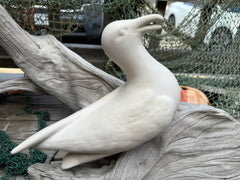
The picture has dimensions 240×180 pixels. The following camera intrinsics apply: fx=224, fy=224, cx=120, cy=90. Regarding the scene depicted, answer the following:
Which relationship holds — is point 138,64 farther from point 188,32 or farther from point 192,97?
point 188,32

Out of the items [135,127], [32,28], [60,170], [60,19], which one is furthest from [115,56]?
[60,19]

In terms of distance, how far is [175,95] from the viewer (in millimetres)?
719

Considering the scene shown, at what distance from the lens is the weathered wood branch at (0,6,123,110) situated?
1.02 metres

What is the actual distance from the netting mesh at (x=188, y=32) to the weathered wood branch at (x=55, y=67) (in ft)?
1.05

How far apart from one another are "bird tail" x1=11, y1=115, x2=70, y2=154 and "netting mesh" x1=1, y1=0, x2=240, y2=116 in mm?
819

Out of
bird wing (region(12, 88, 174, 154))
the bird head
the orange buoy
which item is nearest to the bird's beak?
the bird head

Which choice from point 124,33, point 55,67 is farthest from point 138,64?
point 55,67

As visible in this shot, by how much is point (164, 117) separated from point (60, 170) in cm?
41

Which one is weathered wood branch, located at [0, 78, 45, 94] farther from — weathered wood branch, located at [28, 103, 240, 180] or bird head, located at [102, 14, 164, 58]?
bird head, located at [102, 14, 164, 58]

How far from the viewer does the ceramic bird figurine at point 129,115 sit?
2.24ft

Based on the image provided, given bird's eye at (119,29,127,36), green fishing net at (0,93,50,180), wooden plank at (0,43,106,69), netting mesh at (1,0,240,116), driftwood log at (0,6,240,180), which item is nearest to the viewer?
bird's eye at (119,29,127,36)

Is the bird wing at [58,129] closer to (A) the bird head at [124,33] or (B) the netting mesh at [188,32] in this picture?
(A) the bird head at [124,33]

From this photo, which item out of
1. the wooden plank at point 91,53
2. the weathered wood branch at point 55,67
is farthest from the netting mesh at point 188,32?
the weathered wood branch at point 55,67

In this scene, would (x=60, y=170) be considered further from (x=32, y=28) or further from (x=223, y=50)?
(x=223, y=50)
